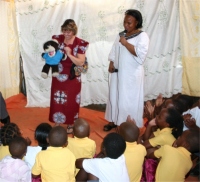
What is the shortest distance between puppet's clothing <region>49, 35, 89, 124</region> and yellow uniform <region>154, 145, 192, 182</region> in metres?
1.50

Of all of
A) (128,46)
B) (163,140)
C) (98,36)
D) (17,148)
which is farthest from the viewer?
(98,36)

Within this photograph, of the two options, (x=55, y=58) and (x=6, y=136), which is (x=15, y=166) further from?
(x=55, y=58)

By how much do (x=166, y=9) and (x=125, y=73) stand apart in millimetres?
1136

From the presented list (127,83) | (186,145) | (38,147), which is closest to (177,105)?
(127,83)

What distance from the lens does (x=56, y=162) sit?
1811 millimetres

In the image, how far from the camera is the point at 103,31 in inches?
157

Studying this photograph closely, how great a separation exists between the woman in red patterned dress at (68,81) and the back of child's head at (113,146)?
1.42 metres

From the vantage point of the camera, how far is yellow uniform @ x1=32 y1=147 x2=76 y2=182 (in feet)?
5.93

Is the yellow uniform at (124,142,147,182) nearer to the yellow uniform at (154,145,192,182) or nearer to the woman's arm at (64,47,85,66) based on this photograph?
the yellow uniform at (154,145,192,182)

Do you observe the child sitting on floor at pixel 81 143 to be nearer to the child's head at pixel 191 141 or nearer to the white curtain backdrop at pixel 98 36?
the child's head at pixel 191 141

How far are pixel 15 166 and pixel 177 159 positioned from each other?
1.02 metres

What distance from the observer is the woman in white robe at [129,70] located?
2.94 metres

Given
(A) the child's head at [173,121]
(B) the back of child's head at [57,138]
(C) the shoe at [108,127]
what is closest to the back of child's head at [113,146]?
(B) the back of child's head at [57,138]

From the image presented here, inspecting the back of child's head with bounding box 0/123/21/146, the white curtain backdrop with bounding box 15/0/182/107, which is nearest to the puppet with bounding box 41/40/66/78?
the back of child's head with bounding box 0/123/21/146
